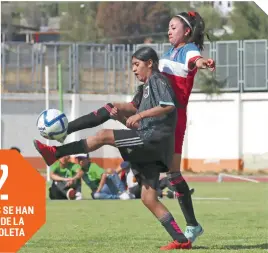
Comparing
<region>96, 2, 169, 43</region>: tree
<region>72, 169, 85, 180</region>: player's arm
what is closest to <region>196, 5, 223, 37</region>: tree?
<region>96, 2, 169, 43</region>: tree

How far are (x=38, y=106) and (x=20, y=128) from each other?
128 cm

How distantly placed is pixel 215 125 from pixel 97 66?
6.46m

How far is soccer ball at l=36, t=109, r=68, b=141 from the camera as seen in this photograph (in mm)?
10282

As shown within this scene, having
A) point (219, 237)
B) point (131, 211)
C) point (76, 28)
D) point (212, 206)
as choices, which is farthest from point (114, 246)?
point (76, 28)

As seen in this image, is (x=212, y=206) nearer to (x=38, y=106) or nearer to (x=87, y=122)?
(x=87, y=122)

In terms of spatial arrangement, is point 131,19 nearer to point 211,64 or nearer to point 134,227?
point 134,227

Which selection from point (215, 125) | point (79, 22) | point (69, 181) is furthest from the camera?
point (79, 22)

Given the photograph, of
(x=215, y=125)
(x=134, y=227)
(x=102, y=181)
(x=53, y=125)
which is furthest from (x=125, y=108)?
(x=215, y=125)

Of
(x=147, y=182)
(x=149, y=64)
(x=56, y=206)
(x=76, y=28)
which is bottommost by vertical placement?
(x=56, y=206)

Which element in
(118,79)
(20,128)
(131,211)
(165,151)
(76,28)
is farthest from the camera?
(76,28)

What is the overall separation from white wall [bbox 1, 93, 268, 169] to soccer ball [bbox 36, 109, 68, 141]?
34711 millimetres

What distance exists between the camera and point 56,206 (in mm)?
20000

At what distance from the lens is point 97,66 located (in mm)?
48562

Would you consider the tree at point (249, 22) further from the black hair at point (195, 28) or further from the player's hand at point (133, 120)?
the player's hand at point (133, 120)
